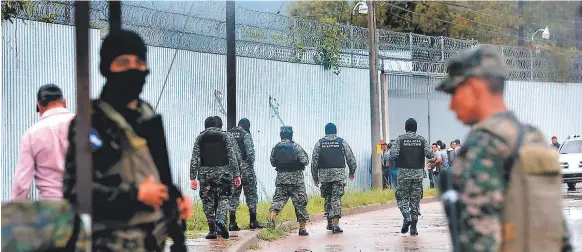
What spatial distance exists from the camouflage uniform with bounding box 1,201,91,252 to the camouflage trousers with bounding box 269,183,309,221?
11.8 metres

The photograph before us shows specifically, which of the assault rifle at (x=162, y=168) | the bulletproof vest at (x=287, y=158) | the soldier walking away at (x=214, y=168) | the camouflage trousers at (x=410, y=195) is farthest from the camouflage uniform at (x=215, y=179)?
the assault rifle at (x=162, y=168)

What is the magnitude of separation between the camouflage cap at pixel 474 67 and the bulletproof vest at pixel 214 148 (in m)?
10.8

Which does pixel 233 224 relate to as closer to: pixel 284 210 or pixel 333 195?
pixel 333 195

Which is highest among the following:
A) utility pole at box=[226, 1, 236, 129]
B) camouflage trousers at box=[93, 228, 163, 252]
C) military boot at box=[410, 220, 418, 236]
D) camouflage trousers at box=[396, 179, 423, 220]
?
utility pole at box=[226, 1, 236, 129]

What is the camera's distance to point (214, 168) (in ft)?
51.2

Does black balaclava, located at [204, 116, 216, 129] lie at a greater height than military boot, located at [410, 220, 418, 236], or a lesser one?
greater

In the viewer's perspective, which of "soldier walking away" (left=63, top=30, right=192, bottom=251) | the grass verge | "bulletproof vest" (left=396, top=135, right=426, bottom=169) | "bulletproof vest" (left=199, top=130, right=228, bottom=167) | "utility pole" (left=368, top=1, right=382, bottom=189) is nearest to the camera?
"soldier walking away" (left=63, top=30, right=192, bottom=251)

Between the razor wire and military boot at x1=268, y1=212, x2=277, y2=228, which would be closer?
military boot at x1=268, y1=212, x2=277, y2=228

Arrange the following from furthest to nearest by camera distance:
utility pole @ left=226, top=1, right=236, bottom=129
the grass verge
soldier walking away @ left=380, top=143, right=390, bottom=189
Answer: soldier walking away @ left=380, top=143, right=390, bottom=189 < utility pole @ left=226, top=1, right=236, bottom=129 < the grass verge

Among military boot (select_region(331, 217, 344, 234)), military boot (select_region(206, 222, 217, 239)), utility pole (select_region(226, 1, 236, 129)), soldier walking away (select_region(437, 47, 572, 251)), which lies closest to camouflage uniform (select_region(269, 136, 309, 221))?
military boot (select_region(331, 217, 344, 234))

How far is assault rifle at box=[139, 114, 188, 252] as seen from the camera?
5.37 meters

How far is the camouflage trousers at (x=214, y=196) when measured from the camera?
15.6 meters

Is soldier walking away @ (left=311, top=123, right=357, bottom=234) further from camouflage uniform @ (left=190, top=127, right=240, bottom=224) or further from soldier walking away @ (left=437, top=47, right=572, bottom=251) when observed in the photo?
soldier walking away @ (left=437, top=47, right=572, bottom=251)

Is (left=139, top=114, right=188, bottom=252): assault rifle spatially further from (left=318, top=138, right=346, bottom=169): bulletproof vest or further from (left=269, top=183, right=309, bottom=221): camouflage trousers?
(left=318, top=138, right=346, bottom=169): bulletproof vest
